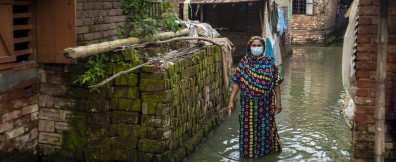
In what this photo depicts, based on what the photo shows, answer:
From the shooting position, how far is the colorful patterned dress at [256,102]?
6.51m

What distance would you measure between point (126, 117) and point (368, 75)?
303 centimetres

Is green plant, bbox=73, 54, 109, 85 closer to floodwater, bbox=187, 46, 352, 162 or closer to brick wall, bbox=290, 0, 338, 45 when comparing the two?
floodwater, bbox=187, 46, 352, 162

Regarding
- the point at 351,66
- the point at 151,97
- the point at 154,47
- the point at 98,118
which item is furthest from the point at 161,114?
the point at 351,66

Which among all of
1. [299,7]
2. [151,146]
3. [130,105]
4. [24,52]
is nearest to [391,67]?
[151,146]

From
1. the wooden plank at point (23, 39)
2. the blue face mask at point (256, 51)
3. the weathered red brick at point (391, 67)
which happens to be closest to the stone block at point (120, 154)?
the wooden plank at point (23, 39)

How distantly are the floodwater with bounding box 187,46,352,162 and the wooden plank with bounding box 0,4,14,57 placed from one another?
9.92 feet

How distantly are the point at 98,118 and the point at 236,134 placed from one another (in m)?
3.04

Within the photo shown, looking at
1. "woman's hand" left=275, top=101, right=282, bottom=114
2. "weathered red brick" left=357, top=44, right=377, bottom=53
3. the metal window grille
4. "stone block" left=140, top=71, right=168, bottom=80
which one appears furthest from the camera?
the metal window grille

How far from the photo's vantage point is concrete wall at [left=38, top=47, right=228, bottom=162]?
19.4 ft

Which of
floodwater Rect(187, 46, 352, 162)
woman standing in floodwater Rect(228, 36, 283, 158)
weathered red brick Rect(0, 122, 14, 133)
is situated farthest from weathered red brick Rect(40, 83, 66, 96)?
woman standing in floodwater Rect(228, 36, 283, 158)

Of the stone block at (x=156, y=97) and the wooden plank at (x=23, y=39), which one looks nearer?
the wooden plank at (x=23, y=39)

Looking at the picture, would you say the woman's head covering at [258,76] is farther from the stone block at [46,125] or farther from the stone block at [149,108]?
the stone block at [46,125]

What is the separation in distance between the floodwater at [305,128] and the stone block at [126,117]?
4.29ft

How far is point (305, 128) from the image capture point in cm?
861
